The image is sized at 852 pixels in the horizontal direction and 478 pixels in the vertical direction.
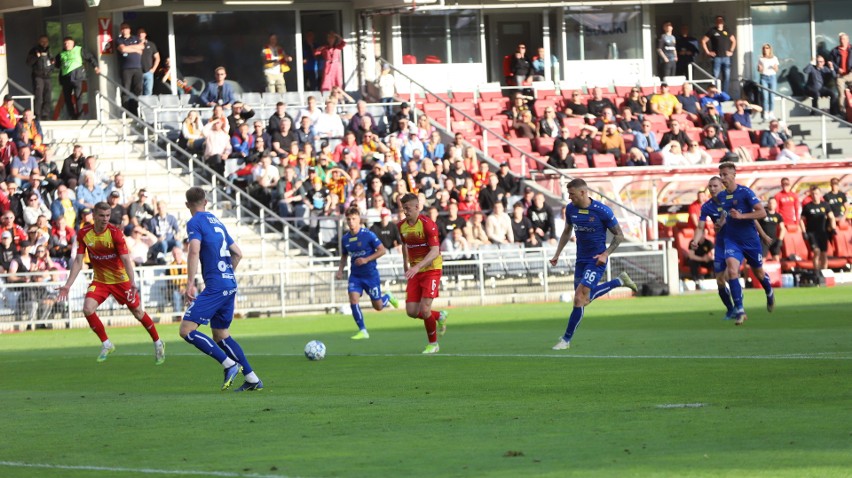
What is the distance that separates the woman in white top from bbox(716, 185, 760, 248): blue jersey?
→ 1996 centimetres

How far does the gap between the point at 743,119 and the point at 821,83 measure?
3.35 metres

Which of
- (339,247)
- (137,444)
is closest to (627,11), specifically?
(339,247)

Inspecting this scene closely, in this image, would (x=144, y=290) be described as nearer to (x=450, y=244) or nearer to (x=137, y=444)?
(x=450, y=244)

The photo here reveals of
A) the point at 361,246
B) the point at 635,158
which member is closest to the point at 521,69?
the point at 635,158

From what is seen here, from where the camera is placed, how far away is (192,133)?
33.6 metres

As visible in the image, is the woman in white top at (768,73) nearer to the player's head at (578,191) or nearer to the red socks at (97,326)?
the player's head at (578,191)

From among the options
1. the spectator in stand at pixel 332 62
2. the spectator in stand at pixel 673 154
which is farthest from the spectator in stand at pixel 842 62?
the spectator in stand at pixel 332 62

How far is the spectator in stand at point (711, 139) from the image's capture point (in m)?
37.4

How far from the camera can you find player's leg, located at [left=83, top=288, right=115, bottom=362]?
64.0ft

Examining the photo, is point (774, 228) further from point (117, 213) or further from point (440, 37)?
point (117, 213)

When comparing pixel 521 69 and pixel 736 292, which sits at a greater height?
pixel 521 69

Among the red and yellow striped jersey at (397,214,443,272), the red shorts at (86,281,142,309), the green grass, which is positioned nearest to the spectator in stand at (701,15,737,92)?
the green grass

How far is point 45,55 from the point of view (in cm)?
3331

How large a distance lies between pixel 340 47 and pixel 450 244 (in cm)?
903
